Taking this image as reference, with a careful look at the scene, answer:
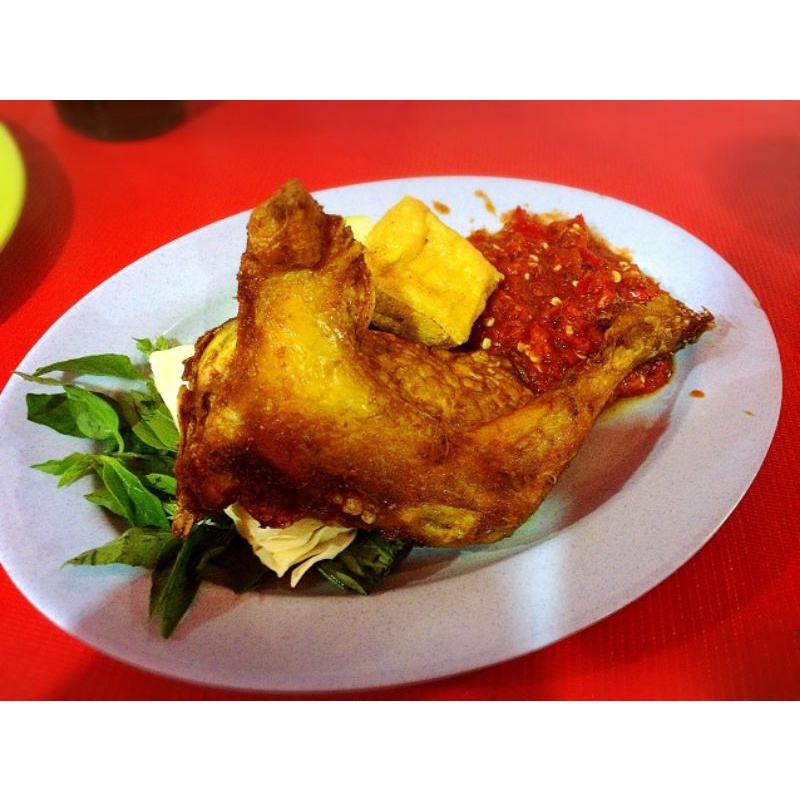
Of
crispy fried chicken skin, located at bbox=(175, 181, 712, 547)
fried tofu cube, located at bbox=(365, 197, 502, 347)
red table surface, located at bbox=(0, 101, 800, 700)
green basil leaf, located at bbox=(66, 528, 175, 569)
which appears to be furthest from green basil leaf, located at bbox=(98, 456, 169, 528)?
fried tofu cube, located at bbox=(365, 197, 502, 347)

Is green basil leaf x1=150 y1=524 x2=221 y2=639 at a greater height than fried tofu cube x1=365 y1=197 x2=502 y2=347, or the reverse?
fried tofu cube x1=365 y1=197 x2=502 y2=347

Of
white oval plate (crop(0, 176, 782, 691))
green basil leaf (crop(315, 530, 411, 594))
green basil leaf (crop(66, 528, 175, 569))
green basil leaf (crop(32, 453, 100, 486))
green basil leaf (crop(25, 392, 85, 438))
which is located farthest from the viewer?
green basil leaf (crop(25, 392, 85, 438))

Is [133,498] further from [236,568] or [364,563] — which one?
[364,563]

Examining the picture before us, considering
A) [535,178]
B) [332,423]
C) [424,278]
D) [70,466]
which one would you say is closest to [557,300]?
[424,278]

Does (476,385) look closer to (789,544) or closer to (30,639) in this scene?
(789,544)

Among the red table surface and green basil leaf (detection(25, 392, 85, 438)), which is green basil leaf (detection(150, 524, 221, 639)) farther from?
green basil leaf (detection(25, 392, 85, 438))

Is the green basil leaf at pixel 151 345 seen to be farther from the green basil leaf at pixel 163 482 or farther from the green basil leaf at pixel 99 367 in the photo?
the green basil leaf at pixel 163 482
